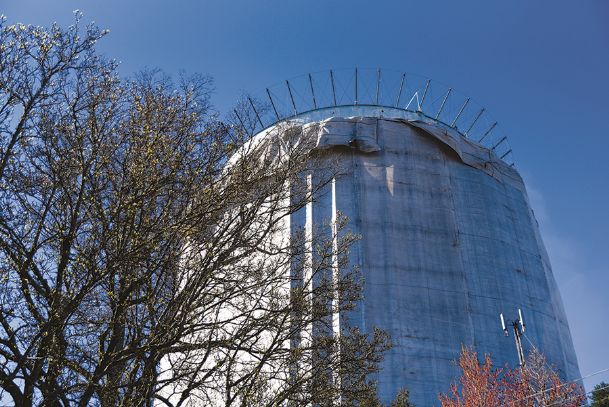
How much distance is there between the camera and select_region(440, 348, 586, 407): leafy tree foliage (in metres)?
14.2

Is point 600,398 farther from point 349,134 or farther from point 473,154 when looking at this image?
point 349,134

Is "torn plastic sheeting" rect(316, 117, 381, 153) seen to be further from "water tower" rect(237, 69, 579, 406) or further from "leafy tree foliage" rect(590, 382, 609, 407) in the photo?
"leafy tree foliage" rect(590, 382, 609, 407)

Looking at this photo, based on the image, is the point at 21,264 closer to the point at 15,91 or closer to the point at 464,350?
the point at 15,91

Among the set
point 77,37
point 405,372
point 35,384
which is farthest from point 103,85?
point 405,372

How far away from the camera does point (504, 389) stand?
15711mm

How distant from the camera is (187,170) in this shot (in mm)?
7039

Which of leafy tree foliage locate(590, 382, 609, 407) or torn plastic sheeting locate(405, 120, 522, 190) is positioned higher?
torn plastic sheeting locate(405, 120, 522, 190)

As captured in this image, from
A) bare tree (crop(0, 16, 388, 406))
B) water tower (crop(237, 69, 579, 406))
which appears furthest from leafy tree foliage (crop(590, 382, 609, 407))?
bare tree (crop(0, 16, 388, 406))

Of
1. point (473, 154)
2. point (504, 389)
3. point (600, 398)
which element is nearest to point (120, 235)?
point (504, 389)

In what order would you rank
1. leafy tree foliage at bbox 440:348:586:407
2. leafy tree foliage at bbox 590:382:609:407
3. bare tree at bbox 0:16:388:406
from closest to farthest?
bare tree at bbox 0:16:388:406 < leafy tree foliage at bbox 440:348:586:407 < leafy tree foliage at bbox 590:382:609:407

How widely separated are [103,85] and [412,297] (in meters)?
13.6

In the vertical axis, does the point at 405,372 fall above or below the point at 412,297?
below

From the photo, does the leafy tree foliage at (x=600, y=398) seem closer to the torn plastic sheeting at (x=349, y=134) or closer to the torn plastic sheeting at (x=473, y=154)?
the torn plastic sheeting at (x=473, y=154)

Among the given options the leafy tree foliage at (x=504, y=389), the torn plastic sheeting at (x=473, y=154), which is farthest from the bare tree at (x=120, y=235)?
the torn plastic sheeting at (x=473, y=154)
